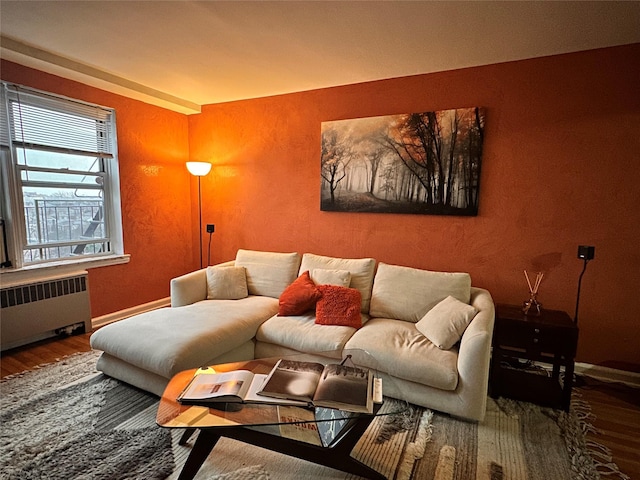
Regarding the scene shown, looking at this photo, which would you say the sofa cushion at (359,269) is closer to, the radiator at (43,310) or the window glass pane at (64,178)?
the radiator at (43,310)

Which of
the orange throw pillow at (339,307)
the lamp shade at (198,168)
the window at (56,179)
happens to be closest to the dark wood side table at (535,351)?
the orange throw pillow at (339,307)

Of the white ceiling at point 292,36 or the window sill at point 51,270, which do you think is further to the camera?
the window sill at point 51,270

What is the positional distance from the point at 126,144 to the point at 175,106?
72cm

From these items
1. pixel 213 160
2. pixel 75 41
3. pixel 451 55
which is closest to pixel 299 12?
pixel 451 55

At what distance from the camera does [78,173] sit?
3.34m

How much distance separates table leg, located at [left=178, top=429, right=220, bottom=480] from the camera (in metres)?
1.54

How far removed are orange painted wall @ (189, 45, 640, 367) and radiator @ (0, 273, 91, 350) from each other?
2.39 meters

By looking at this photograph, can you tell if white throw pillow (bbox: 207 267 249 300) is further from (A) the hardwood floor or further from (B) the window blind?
(B) the window blind

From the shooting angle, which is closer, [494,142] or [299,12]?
[299,12]

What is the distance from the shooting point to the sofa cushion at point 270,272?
319 centimetres

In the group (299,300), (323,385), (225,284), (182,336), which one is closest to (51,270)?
(225,284)

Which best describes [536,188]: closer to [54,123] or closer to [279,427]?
[279,427]

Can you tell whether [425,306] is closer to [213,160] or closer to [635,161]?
[635,161]

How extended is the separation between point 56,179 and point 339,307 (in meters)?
2.91
